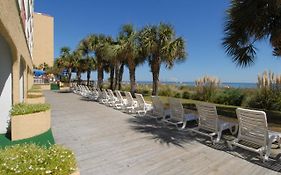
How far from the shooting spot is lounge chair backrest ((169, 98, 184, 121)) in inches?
303

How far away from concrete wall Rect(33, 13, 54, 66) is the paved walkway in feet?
186

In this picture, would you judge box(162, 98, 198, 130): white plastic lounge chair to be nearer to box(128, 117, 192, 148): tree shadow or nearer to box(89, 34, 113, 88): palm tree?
box(128, 117, 192, 148): tree shadow

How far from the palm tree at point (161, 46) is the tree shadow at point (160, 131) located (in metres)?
6.29

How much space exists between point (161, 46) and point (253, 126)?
10.9 metres

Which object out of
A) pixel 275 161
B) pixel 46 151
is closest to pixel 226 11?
pixel 275 161

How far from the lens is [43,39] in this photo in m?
60.9

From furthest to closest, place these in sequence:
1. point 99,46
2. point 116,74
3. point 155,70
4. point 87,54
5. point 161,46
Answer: point 87,54, point 116,74, point 99,46, point 155,70, point 161,46

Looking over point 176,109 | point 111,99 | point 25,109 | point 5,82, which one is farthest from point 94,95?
point 25,109

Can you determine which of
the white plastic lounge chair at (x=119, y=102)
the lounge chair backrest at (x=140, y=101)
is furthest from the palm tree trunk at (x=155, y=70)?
the lounge chair backrest at (x=140, y=101)

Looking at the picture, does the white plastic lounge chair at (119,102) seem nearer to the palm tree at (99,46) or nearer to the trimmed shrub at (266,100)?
the trimmed shrub at (266,100)

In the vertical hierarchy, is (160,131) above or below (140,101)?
below

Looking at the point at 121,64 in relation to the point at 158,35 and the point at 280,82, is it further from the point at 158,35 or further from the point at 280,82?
the point at 280,82

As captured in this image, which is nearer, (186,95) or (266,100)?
(266,100)

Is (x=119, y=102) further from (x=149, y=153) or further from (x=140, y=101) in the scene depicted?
(x=149, y=153)
